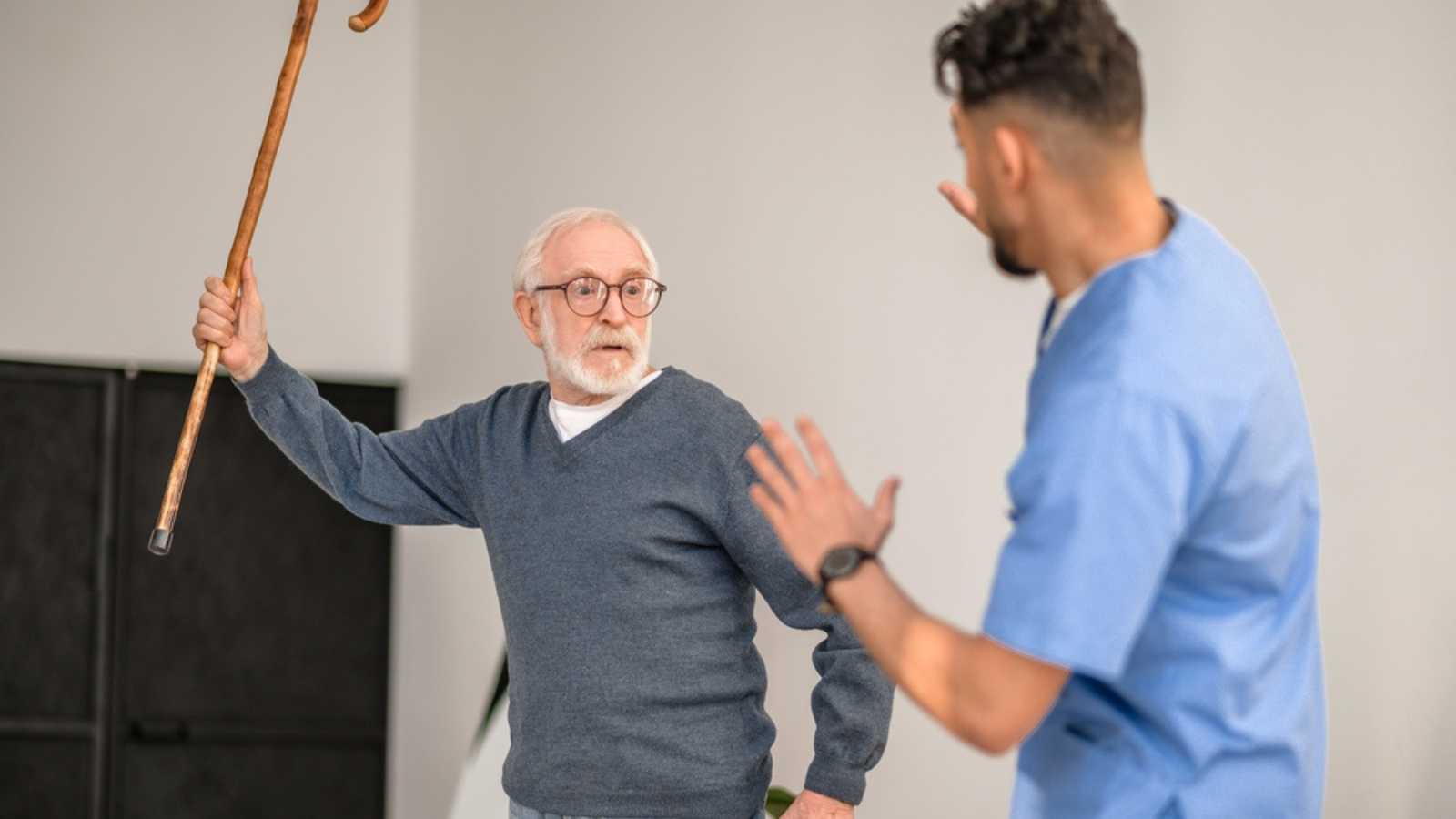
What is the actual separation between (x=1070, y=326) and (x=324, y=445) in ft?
4.52

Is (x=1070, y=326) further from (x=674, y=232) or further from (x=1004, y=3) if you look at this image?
(x=674, y=232)

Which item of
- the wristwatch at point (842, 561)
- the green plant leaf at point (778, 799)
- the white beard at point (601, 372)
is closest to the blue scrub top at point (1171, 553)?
the wristwatch at point (842, 561)

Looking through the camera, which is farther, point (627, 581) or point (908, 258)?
point (908, 258)

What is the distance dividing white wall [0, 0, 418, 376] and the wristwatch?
3127 millimetres

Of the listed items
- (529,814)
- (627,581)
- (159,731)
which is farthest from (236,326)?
(159,731)

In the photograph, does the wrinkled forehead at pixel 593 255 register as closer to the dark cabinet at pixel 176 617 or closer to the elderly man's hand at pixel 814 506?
the elderly man's hand at pixel 814 506

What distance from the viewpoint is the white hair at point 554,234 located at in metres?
2.52

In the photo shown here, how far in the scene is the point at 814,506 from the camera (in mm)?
1402

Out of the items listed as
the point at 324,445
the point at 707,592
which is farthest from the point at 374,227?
the point at 707,592

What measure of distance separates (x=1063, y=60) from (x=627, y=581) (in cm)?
113

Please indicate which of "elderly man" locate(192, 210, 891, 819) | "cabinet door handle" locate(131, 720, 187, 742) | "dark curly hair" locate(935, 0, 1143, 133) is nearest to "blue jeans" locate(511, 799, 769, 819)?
"elderly man" locate(192, 210, 891, 819)

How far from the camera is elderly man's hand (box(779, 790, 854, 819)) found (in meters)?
2.28

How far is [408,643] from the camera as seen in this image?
14.5 ft

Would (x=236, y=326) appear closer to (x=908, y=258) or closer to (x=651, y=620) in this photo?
(x=651, y=620)
